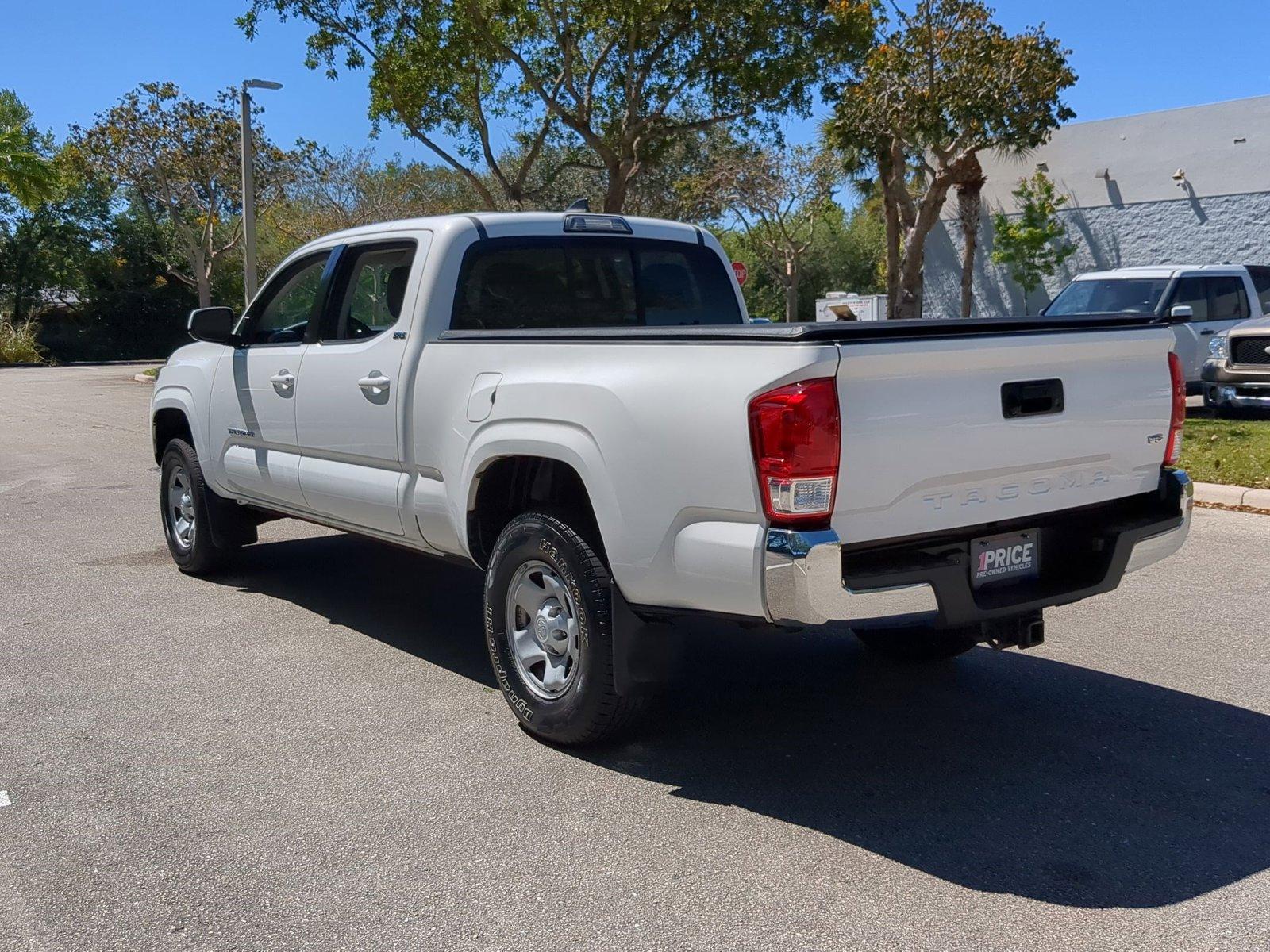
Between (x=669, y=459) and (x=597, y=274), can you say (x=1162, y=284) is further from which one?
(x=669, y=459)

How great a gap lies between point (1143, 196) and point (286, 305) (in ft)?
86.8

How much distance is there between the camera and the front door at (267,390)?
6.11m

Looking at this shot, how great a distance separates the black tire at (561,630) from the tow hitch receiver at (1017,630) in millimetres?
1297

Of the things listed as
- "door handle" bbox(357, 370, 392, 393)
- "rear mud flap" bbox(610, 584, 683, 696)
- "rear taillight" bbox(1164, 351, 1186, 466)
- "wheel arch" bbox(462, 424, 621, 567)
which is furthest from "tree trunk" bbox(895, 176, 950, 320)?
"rear mud flap" bbox(610, 584, 683, 696)

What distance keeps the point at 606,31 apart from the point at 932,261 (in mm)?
15608

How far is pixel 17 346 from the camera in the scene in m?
44.6

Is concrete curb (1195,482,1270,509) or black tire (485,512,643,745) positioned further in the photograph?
concrete curb (1195,482,1270,509)

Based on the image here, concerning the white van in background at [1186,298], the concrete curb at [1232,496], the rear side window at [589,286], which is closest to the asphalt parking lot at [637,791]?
the rear side window at [589,286]

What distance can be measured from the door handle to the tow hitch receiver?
2663 mm

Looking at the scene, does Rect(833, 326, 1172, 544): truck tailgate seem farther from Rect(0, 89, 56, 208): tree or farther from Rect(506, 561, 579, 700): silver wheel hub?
Rect(0, 89, 56, 208): tree

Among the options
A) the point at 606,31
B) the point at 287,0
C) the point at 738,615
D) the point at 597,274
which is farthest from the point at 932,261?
the point at 738,615

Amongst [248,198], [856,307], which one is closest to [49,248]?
[248,198]

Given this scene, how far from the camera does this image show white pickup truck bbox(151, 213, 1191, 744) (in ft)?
12.0

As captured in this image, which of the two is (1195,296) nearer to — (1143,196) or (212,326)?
(212,326)
